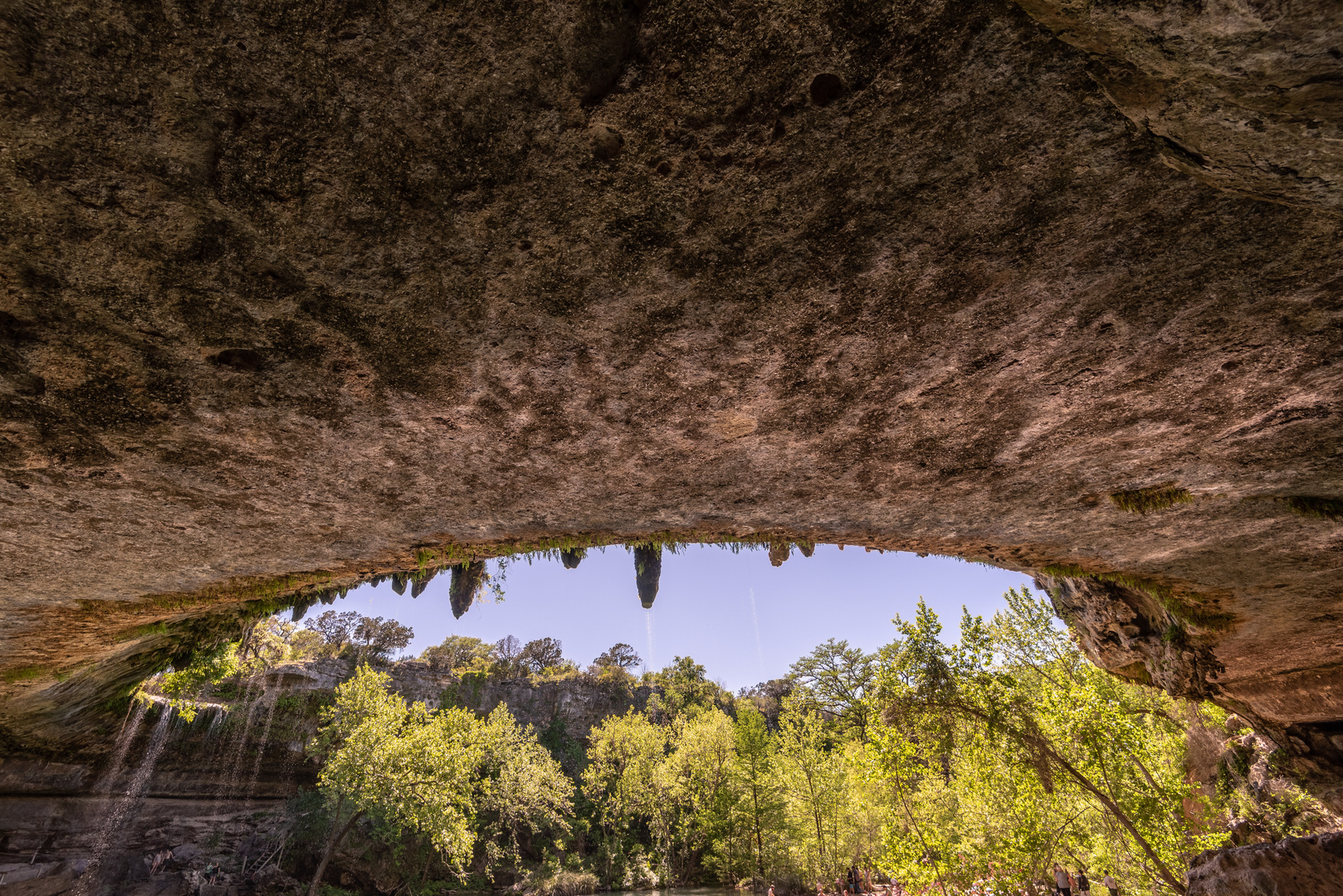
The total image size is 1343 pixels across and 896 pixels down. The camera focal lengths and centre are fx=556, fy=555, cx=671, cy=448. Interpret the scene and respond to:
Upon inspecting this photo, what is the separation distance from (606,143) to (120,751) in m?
28.8

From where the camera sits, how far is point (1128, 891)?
37.7ft

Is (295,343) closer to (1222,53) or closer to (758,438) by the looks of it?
(758,438)

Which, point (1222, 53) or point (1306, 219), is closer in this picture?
point (1222, 53)

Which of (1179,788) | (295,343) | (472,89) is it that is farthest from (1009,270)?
(1179,788)

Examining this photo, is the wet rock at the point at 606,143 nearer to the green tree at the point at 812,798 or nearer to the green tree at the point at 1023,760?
the green tree at the point at 1023,760

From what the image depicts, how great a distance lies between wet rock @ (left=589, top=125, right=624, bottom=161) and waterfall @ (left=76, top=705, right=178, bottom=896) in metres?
27.5

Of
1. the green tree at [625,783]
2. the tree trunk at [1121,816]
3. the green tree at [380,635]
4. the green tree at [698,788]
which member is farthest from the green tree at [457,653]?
the tree trunk at [1121,816]

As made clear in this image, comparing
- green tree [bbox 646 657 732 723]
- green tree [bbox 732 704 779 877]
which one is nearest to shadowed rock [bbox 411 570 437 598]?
green tree [bbox 732 704 779 877]

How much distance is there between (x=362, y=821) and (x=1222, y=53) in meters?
34.0

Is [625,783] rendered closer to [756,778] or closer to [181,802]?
[756,778]

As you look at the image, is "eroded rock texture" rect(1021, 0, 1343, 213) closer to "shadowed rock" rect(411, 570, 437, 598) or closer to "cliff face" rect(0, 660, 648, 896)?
"shadowed rock" rect(411, 570, 437, 598)

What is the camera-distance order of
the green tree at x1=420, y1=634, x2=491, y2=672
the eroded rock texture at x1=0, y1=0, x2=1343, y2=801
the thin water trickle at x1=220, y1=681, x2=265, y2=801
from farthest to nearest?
the green tree at x1=420, y1=634, x2=491, y2=672
the thin water trickle at x1=220, y1=681, x2=265, y2=801
the eroded rock texture at x1=0, y1=0, x2=1343, y2=801

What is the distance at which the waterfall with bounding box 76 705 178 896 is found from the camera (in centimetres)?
1928

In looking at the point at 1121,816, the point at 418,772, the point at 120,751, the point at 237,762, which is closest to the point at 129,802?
the point at 120,751
